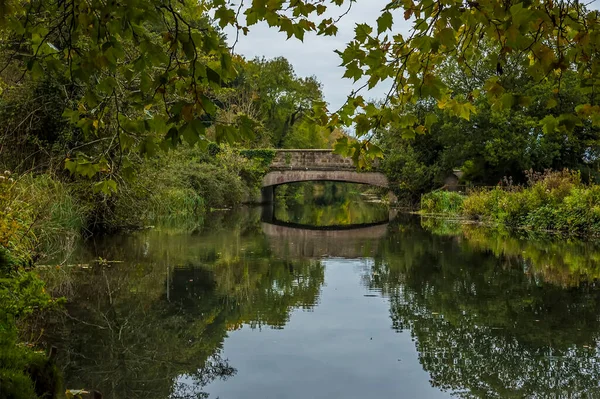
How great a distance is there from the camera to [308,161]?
113ft

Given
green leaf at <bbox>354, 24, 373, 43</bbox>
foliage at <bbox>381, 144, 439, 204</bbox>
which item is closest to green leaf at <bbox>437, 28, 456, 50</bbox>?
green leaf at <bbox>354, 24, 373, 43</bbox>

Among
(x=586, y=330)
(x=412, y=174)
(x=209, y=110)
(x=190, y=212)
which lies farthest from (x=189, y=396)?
(x=412, y=174)

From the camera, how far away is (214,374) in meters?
5.14

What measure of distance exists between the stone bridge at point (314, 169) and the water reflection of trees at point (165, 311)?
20.9 meters

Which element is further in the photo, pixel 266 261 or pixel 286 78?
pixel 286 78

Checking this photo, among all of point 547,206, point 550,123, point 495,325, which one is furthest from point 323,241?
point 550,123

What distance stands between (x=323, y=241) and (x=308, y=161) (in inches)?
701

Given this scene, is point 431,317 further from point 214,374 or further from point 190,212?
point 190,212

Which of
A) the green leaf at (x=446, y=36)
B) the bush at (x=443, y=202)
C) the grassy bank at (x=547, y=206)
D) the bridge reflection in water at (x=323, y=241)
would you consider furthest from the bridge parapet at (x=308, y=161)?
the green leaf at (x=446, y=36)

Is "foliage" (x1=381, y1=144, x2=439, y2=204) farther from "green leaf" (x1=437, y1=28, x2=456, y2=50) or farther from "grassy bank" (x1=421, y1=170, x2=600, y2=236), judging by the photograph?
"green leaf" (x1=437, y1=28, x2=456, y2=50)

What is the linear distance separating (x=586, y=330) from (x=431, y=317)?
165 centimetres

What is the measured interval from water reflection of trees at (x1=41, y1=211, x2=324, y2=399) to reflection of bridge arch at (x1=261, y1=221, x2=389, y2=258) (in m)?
1.40

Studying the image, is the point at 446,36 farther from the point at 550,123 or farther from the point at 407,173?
the point at 407,173

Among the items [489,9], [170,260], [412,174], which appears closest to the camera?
[489,9]
